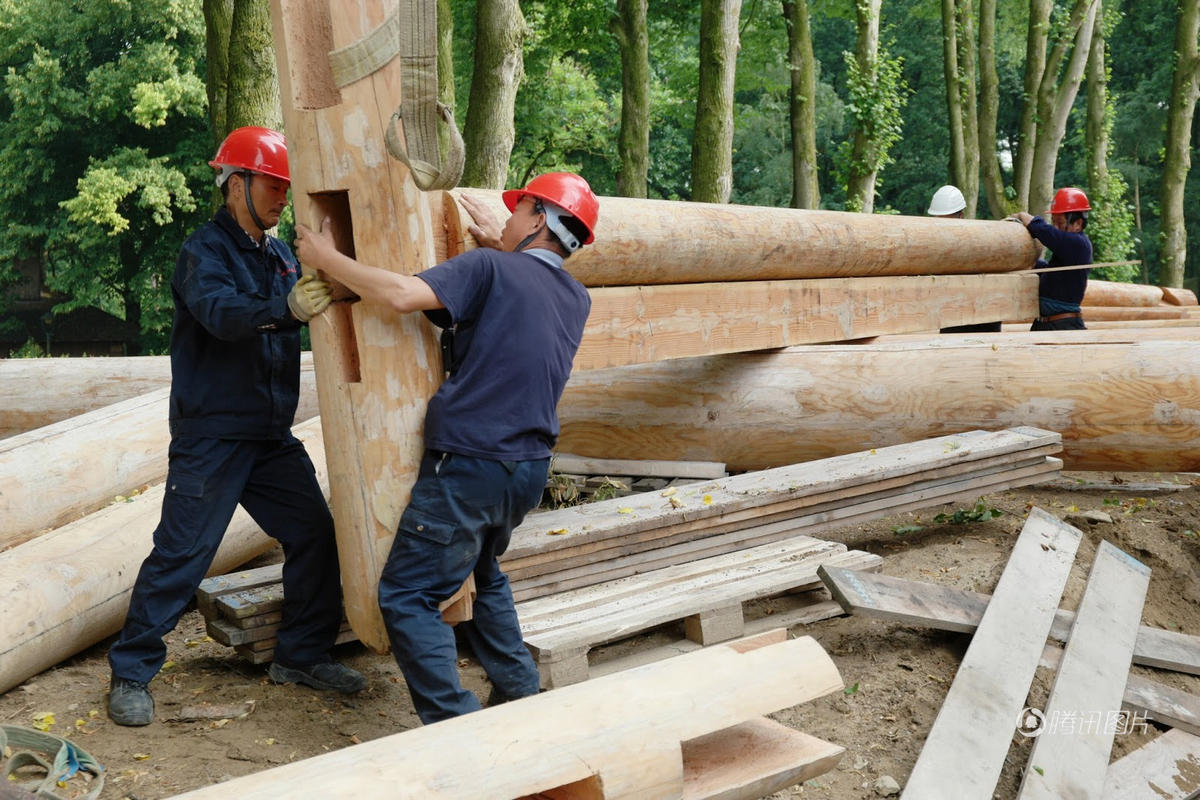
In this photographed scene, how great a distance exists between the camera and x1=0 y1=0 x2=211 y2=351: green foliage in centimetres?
2331

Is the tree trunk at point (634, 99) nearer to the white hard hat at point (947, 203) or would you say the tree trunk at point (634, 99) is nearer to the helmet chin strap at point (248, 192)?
the white hard hat at point (947, 203)

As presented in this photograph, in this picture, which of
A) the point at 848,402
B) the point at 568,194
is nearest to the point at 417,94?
the point at 568,194

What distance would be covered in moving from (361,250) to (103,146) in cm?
2557

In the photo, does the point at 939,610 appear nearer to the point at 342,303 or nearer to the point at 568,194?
the point at 568,194

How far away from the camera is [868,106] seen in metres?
15.6

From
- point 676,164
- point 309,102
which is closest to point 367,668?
point 309,102

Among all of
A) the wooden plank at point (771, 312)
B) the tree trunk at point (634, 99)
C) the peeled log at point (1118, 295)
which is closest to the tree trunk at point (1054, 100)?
the peeled log at point (1118, 295)

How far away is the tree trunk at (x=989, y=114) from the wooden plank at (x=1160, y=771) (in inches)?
663

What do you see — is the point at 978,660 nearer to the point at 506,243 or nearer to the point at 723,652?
the point at 723,652

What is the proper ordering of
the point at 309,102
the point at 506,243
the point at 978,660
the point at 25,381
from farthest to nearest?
the point at 25,381, the point at 978,660, the point at 506,243, the point at 309,102

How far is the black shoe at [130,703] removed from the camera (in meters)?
3.60

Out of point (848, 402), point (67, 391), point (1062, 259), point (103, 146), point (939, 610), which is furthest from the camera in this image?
point (103, 146)

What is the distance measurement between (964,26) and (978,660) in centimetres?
1891

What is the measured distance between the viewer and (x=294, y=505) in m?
3.91
